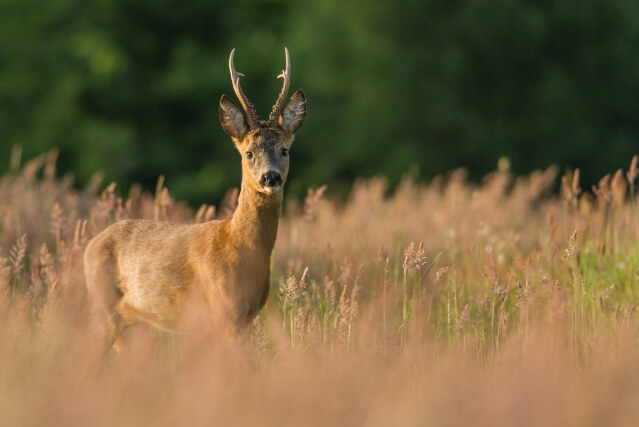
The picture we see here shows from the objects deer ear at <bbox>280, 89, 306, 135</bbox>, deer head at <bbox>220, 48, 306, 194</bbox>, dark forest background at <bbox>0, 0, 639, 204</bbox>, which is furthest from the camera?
dark forest background at <bbox>0, 0, 639, 204</bbox>

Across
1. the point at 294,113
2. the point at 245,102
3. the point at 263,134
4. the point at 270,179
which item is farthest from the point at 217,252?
the point at 294,113

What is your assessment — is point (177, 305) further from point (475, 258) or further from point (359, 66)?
point (359, 66)

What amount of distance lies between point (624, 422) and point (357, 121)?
15191 millimetres

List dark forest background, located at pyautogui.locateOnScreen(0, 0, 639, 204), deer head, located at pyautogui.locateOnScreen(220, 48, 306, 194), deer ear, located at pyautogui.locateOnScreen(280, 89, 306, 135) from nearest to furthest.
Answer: deer head, located at pyautogui.locateOnScreen(220, 48, 306, 194) < deer ear, located at pyautogui.locateOnScreen(280, 89, 306, 135) < dark forest background, located at pyautogui.locateOnScreen(0, 0, 639, 204)

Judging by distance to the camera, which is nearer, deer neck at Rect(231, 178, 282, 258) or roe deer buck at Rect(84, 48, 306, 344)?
roe deer buck at Rect(84, 48, 306, 344)

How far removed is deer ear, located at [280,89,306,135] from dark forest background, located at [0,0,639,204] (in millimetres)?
10774

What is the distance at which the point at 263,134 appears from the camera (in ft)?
18.5

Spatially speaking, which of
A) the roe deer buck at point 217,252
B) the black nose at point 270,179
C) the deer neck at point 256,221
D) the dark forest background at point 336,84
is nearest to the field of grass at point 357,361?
the roe deer buck at point 217,252

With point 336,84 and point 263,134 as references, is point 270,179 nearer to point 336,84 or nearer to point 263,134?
point 263,134

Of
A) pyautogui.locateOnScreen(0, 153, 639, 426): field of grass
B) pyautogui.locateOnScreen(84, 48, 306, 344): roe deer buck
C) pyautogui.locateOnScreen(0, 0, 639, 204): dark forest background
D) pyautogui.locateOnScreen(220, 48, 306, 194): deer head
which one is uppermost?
pyautogui.locateOnScreen(0, 0, 639, 204): dark forest background

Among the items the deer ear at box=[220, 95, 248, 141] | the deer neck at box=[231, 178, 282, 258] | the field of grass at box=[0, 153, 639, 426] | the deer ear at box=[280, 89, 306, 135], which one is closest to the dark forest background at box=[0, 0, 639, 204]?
the field of grass at box=[0, 153, 639, 426]

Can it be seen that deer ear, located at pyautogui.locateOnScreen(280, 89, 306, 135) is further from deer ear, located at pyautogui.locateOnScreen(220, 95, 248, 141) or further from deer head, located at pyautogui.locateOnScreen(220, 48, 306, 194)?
deer ear, located at pyautogui.locateOnScreen(220, 95, 248, 141)

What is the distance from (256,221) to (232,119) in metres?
0.71

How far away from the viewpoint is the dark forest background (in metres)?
17.7
